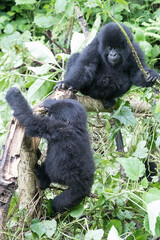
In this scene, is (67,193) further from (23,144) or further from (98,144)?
(98,144)

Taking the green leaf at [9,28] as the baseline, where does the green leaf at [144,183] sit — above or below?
above

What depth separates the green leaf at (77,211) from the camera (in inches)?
121

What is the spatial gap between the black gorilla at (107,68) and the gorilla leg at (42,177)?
4.12 feet

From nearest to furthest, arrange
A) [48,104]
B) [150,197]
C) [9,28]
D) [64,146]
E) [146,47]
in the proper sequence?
[150,197] < [64,146] < [48,104] < [146,47] < [9,28]

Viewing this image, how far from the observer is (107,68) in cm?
455

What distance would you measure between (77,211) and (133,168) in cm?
63

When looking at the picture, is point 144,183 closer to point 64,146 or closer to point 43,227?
point 64,146

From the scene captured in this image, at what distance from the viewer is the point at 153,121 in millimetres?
4750

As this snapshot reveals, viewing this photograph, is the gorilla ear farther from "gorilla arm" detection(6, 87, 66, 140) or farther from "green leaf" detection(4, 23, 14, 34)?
"green leaf" detection(4, 23, 14, 34)

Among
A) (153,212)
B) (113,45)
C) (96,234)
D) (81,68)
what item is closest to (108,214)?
(96,234)

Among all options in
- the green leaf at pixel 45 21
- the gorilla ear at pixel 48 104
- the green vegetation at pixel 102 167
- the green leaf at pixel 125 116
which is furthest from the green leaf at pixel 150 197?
the green leaf at pixel 45 21

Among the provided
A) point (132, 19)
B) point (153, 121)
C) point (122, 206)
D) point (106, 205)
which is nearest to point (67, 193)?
point (106, 205)

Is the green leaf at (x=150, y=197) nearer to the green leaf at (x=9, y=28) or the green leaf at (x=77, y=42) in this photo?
the green leaf at (x=77, y=42)

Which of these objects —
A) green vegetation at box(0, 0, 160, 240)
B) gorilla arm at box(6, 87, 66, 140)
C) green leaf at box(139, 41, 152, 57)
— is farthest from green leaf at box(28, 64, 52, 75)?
green leaf at box(139, 41, 152, 57)
